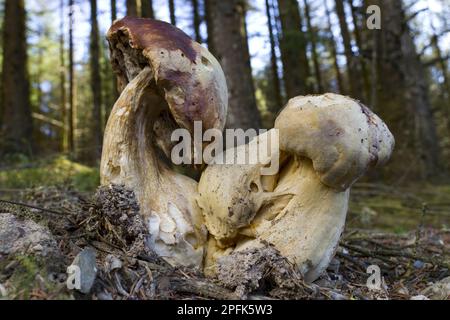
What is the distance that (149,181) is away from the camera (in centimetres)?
262

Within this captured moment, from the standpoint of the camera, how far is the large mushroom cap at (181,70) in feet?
7.83

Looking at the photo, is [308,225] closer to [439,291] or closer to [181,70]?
[439,291]

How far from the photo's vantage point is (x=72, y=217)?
2.58 metres

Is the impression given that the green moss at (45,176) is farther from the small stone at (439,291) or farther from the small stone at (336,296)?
the small stone at (439,291)

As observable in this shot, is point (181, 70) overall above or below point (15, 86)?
below

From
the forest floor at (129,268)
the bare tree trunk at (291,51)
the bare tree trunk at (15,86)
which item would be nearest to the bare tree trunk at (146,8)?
the bare tree trunk at (291,51)

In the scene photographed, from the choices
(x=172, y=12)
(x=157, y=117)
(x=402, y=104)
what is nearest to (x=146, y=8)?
(x=172, y=12)

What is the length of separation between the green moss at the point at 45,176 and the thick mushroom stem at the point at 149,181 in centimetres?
244

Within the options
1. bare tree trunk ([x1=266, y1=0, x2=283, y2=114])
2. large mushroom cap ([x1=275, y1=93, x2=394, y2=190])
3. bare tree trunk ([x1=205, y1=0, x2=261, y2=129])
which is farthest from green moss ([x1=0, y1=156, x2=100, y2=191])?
bare tree trunk ([x1=266, y1=0, x2=283, y2=114])

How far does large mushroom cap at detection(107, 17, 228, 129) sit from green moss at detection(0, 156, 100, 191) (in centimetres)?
281

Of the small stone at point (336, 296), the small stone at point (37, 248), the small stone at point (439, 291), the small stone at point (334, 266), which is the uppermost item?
the small stone at point (37, 248)

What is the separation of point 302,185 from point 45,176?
4.20 meters

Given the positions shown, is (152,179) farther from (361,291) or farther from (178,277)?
(361,291)

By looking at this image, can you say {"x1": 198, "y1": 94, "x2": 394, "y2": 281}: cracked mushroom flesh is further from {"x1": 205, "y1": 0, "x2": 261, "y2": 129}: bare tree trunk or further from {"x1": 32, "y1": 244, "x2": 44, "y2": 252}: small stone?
{"x1": 205, "y1": 0, "x2": 261, "y2": 129}: bare tree trunk
